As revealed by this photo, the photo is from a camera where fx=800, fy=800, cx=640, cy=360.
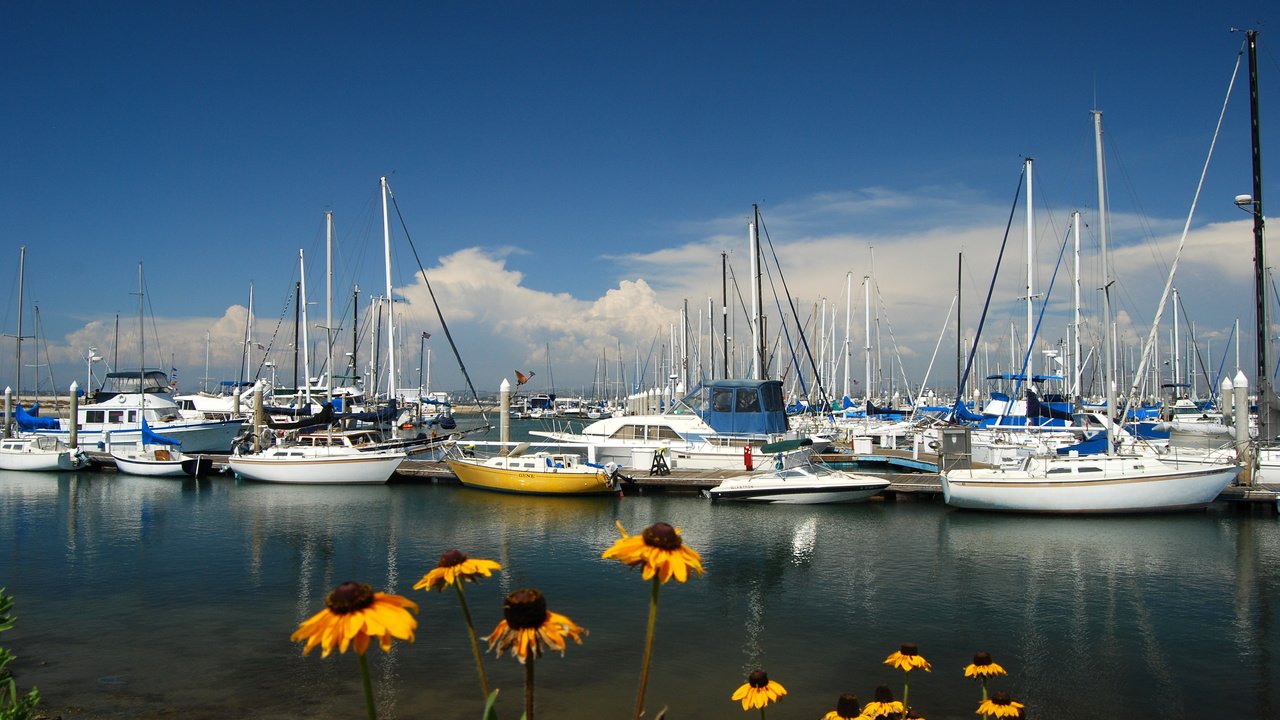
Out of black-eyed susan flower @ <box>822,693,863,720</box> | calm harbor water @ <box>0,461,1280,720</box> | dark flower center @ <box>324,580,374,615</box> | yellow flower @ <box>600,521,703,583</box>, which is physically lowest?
calm harbor water @ <box>0,461,1280,720</box>

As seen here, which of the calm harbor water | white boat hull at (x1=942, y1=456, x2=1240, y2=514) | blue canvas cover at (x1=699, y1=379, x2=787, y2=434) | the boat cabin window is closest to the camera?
the calm harbor water

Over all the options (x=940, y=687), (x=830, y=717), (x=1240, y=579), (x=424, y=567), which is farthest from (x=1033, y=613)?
(x=424, y=567)

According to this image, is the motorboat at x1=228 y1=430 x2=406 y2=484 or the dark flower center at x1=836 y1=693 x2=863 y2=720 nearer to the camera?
the dark flower center at x1=836 y1=693 x2=863 y2=720

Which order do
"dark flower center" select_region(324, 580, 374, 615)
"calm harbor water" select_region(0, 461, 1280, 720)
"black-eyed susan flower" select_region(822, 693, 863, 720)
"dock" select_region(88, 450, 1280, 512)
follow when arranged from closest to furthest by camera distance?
"dark flower center" select_region(324, 580, 374, 615) → "black-eyed susan flower" select_region(822, 693, 863, 720) → "calm harbor water" select_region(0, 461, 1280, 720) → "dock" select_region(88, 450, 1280, 512)

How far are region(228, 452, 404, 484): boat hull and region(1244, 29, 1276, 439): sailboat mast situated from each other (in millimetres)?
35581

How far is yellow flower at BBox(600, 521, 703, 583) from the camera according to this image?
384 cm

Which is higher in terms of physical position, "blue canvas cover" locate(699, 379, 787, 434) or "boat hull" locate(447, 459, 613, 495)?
"blue canvas cover" locate(699, 379, 787, 434)

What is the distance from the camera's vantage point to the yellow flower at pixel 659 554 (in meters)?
3.84

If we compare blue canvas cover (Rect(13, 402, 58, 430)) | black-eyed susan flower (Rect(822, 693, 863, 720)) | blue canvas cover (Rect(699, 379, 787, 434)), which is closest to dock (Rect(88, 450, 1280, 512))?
blue canvas cover (Rect(699, 379, 787, 434))

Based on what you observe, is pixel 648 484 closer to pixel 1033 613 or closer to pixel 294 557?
pixel 294 557

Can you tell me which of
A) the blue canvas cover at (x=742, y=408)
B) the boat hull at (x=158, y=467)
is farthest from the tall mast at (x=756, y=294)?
the boat hull at (x=158, y=467)

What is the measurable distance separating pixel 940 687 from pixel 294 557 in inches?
703

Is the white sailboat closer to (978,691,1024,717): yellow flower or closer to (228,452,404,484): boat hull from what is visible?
(978,691,1024,717): yellow flower

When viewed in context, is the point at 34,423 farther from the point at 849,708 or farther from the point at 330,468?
the point at 849,708
